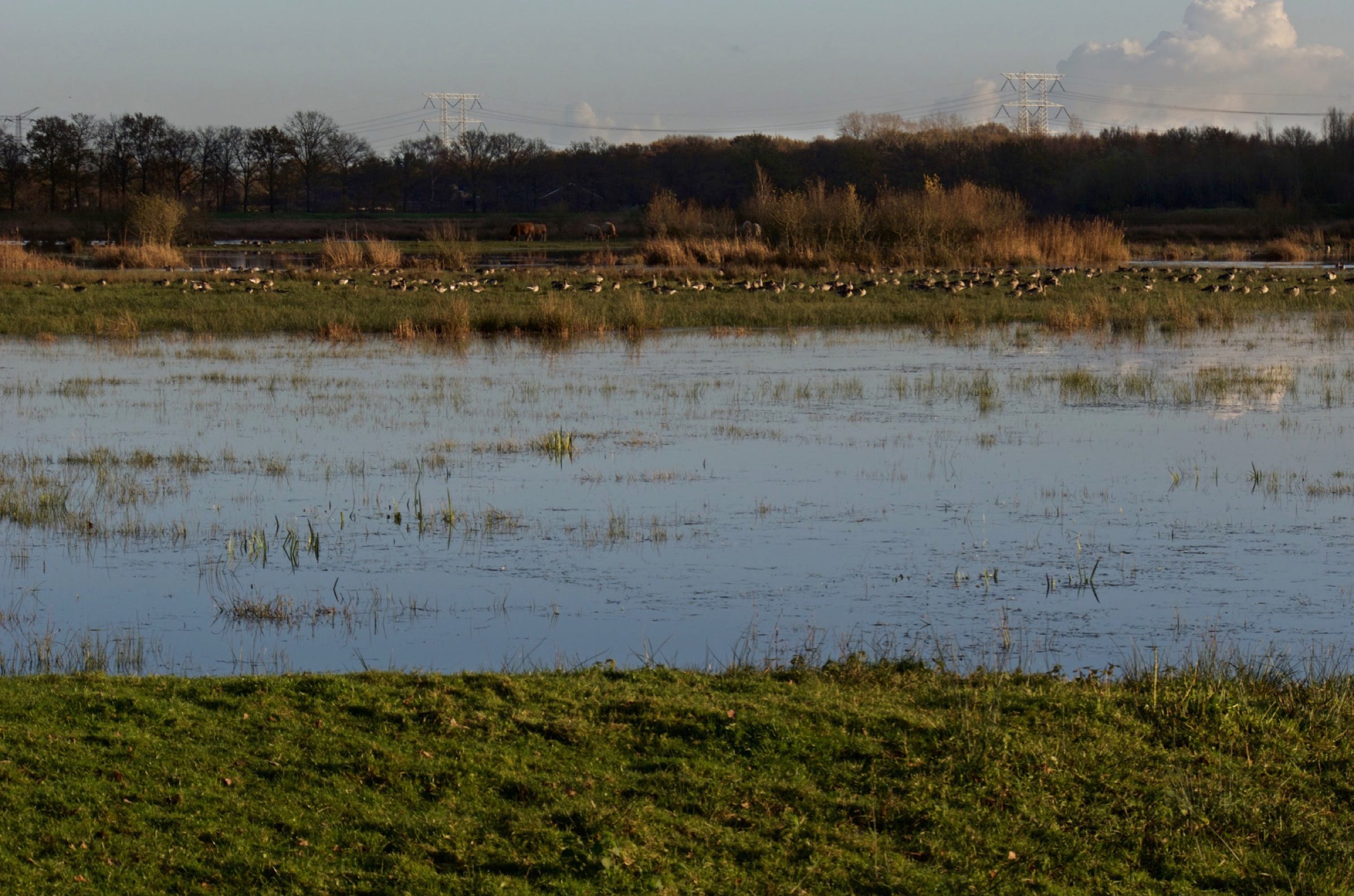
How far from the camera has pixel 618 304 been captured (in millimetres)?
27891

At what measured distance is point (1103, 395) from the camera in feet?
54.9

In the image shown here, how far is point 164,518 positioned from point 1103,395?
10800 millimetres

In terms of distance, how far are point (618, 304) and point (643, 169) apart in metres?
79.6

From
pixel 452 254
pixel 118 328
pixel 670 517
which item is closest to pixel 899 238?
pixel 452 254

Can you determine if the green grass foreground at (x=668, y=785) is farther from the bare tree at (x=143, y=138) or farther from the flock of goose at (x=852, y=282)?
the bare tree at (x=143, y=138)

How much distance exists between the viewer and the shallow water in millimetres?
7781

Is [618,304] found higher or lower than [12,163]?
lower

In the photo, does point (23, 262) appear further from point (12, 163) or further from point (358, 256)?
point (12, 163)

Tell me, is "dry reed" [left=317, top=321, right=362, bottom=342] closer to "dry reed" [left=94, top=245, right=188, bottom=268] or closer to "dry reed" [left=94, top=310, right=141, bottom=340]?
"dry reed" [left=94, top=310, right=141, bottom=340]

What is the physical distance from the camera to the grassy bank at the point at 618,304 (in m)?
25.5

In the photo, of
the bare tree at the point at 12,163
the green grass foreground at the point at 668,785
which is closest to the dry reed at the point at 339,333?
the green grass foreground at the point at 668,785

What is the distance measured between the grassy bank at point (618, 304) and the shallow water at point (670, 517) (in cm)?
677

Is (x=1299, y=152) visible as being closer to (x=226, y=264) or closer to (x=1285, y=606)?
(x=226, y=264)

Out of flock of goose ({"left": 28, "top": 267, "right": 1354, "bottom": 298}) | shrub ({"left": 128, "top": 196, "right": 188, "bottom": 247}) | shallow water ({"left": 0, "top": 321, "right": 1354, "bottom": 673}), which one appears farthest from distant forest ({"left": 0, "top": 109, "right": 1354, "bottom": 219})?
shallow water ({"left": 0, "top": 321, "right": 1354, "bottom": 673})
